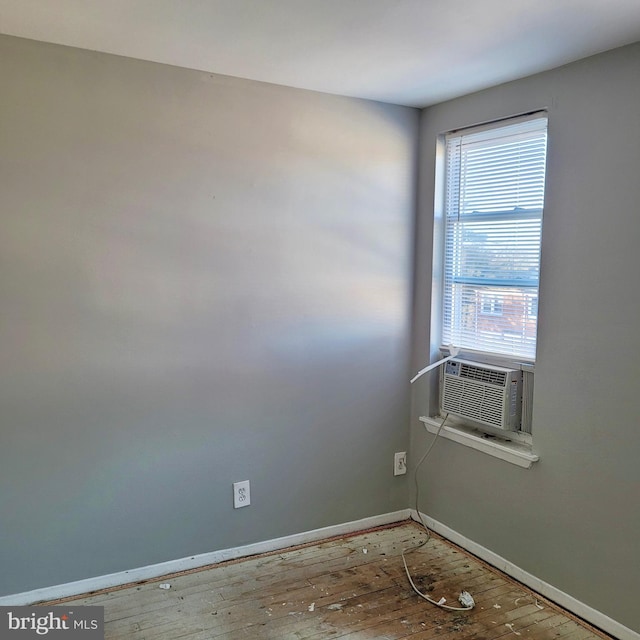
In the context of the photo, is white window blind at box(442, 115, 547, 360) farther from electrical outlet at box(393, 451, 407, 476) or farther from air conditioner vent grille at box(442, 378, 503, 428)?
electrical outlet at box(393, 451, 407, 476)

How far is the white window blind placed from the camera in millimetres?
Result: 2582

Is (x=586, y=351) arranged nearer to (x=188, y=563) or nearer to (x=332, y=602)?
(x=332, y=602)

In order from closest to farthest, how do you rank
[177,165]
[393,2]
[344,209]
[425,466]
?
1. [393,2]
2. [177,165]
3. [344,209]
4. [425,466]

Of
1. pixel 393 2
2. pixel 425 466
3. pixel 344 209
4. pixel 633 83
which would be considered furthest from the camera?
pixel 425 466

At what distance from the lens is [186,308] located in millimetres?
→ 2582

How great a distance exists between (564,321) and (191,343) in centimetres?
163

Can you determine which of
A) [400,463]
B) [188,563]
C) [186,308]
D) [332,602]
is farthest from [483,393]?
[188,563]

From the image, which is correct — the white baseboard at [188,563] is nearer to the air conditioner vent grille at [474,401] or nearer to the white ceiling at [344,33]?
the air conditioner vent grille at [474,401]

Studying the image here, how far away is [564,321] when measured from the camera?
2406 millimetres

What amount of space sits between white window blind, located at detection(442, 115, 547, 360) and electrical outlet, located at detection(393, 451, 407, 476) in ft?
2.27

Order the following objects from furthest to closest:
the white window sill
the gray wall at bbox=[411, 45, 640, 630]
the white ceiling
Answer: the white window sill → the gray wall at bbox=[411, 45, 640, 630] → the white ceiling

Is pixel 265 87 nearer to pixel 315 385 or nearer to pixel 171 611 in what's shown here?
pixel 315 385

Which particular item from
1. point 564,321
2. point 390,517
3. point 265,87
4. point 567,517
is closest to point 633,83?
point 564,321

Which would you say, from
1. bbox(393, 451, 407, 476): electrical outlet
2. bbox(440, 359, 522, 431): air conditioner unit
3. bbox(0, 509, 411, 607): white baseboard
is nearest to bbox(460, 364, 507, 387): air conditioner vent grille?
bbox(440, 359, 522, 431): air conditioner unit
